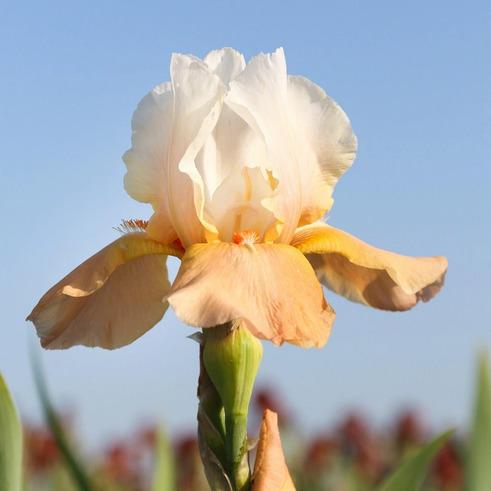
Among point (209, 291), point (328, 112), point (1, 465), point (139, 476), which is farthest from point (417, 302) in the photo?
point (139, 476)

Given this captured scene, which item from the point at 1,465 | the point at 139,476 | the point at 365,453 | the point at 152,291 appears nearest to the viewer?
the point at 1,465

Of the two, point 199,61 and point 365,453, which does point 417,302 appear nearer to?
point 199,61

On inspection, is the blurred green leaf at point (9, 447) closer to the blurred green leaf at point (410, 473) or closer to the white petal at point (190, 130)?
the white petal at point (190, 130)

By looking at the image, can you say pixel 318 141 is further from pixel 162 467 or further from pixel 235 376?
pixel 162 467

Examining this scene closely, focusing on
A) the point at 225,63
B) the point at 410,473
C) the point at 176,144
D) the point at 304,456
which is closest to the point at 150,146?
the point at 176,144

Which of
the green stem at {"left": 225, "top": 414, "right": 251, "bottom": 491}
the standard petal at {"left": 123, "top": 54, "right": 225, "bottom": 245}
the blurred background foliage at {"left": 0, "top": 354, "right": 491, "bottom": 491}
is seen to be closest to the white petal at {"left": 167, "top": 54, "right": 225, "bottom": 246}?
the standard petal at {"left": 123, "top": 54, "right": 225, "bottom": 245}
